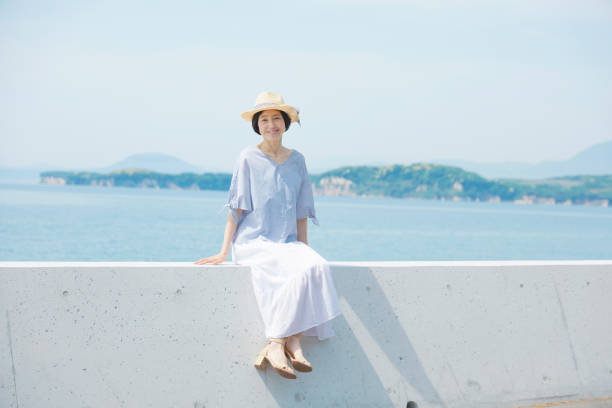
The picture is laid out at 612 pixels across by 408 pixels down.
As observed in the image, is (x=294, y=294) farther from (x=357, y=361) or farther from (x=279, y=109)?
(x=279, y=109)

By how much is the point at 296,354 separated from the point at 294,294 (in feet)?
1.00

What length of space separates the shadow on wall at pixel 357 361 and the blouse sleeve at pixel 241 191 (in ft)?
2.14

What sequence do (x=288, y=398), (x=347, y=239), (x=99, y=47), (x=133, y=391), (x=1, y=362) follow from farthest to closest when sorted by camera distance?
1. (x=99, y=47)
2. (x=347, y=239)
3. (x=288, y=398)
4. (x=133, y=391)
5. (x=1, y=362)

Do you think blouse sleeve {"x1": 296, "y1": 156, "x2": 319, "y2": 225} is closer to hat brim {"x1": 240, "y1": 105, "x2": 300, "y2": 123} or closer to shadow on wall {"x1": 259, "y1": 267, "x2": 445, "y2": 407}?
hat brim {"x1": 240, "y1": 105, "x2": 300, "y2": 123}

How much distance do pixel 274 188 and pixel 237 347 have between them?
91 cm

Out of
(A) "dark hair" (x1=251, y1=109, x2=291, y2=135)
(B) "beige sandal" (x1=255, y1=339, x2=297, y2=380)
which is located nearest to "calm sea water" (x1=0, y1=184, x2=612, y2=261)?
(A) "dark hair" (x1=251, y1=109, x2=291, y2=135)

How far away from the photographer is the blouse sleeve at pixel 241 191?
3.73 meters

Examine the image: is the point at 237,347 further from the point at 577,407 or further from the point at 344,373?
the point at 577,407

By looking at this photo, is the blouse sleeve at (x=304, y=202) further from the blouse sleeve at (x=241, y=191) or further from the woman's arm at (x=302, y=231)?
the blouse sleeve at (x=241, y=191)

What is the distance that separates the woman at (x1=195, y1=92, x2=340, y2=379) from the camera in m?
3.37

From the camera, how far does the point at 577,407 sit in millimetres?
3961

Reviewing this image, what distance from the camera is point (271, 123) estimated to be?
377 centimetres

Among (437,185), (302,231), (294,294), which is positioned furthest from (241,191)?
(437,185)

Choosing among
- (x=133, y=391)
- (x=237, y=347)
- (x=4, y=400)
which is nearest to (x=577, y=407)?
(x=237, y=347)
